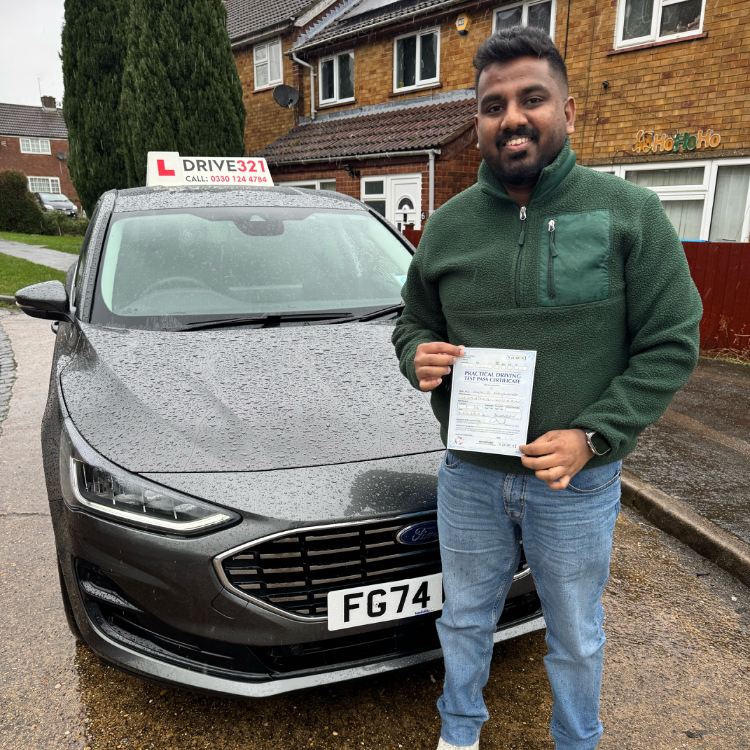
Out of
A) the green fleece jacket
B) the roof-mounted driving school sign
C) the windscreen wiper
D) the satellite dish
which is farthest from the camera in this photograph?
the satellite dish

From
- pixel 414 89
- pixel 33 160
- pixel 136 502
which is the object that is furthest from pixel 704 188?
pixel 33 160

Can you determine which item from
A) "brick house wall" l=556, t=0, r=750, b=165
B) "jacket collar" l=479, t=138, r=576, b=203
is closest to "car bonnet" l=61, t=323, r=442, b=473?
"jacket collar" l=479, t=138, r=576, b=203

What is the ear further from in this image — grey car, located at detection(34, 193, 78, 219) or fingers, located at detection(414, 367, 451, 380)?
grey car, located at detection(34, 193, 78, 219)

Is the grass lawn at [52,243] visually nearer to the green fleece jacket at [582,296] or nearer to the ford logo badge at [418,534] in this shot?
the ford logo badge at [418,534]

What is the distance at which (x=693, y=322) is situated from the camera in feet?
4.65

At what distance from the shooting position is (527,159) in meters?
1.48

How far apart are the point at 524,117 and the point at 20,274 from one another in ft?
42.7

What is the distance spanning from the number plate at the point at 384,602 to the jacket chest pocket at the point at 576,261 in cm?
92

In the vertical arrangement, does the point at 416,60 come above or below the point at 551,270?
above

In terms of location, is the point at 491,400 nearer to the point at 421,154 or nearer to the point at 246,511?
the point at 246,511

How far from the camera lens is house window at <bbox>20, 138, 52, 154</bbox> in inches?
1909

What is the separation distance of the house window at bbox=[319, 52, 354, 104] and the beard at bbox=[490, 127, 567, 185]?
15299 millimetres

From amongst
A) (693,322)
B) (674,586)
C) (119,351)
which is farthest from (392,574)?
(674,586)

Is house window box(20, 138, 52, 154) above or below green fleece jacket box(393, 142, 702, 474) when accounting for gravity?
above
